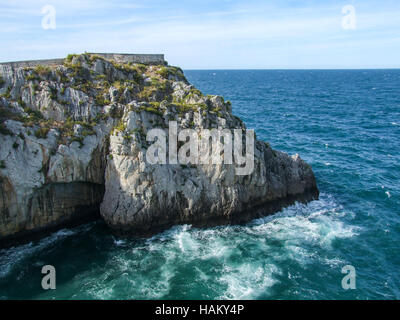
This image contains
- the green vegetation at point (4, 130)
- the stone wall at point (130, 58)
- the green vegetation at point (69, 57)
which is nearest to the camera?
the green vegetation at point (4, 130)

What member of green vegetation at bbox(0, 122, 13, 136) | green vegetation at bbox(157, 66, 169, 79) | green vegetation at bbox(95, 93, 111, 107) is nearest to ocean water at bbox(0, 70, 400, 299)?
green vegetation at bbox(0, 122, 13, 136)

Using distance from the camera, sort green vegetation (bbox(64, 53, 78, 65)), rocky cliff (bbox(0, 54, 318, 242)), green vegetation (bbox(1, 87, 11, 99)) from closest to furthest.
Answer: rocky cliff (bbox(0, 54, 318, 242)) < green vegetation (bbox(1, 87, 11, 99)) < green vegetation (bbox(64, 53, 78, 65))

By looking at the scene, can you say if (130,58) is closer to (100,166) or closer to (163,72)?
(163,72)

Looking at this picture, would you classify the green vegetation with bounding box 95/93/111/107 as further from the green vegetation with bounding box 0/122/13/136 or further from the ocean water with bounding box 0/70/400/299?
the ocean water with bounding box 0/70/400/299

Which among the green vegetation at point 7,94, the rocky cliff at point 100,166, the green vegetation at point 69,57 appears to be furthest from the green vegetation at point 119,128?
the green vegetation at point 69,57

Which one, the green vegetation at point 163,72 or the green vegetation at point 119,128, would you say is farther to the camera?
the green vegetation at point 163,72

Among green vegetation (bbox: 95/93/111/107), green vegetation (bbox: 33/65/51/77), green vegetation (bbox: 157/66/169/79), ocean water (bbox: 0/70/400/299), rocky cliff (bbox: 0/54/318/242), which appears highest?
green vegetation (bbox: 157/66/169/79)

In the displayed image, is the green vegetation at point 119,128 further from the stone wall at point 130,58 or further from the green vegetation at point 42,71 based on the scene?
the stone wall at point 130,58

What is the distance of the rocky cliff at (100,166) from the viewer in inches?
1369

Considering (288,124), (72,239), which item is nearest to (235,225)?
(72,239)

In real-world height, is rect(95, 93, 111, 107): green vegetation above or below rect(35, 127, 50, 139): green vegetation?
above

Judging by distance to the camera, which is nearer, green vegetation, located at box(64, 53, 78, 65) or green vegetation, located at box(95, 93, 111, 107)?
green vegetation, located at box(95, 93, 111, 107)

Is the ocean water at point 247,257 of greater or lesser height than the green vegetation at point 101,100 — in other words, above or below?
below

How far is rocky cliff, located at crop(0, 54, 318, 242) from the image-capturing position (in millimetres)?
34781
